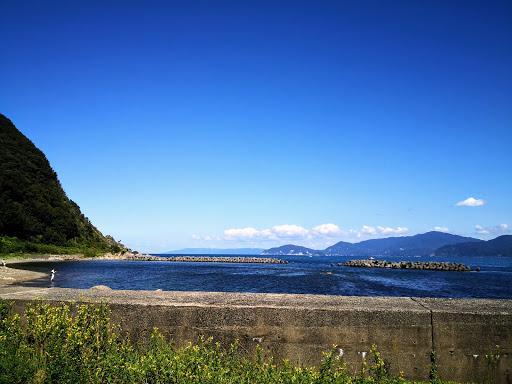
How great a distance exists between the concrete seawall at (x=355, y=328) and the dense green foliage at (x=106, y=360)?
183mm

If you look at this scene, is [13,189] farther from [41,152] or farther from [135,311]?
[135,311]

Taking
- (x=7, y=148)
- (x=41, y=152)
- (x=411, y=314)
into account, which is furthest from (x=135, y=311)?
(x=41, y=152)

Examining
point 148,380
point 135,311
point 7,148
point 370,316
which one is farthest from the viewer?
point 7,148

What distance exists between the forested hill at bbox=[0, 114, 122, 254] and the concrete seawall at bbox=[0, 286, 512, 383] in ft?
240

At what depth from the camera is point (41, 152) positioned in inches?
4296

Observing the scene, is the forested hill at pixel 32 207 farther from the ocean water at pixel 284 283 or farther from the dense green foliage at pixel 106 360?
the dense green foliage at pixel 106 360

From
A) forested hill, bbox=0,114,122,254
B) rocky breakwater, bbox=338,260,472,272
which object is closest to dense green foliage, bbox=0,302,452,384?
forested hill, bbox=0,114,122,254

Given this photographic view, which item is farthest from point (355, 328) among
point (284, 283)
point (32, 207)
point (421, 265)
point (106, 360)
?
point (421, 265)

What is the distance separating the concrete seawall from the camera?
459 cm

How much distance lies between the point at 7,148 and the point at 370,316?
110853mm

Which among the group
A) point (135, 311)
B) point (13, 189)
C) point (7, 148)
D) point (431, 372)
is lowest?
point (431, 372)

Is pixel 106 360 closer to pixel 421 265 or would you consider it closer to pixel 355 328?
pixel 355 328

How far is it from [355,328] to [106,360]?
279cm

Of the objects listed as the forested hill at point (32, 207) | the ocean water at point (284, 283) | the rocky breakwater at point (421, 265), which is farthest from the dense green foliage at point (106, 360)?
the rocky breakwater at point (421, 265)
